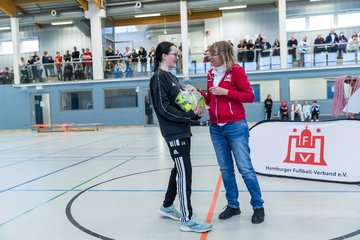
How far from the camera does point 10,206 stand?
4656mm

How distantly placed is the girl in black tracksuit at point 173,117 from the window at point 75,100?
2124 centimetres

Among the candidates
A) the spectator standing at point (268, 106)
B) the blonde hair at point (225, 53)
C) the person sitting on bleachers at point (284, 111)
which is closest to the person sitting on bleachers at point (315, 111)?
the person sitting on bleachers at point (284, 111)

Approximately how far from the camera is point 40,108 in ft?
80.8

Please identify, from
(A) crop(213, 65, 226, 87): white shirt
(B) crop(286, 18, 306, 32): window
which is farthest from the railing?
(A) crop(213, 65, 226, 87): white shirt

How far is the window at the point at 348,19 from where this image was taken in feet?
77.9

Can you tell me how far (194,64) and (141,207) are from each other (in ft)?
63.3

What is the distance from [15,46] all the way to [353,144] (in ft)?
80.8

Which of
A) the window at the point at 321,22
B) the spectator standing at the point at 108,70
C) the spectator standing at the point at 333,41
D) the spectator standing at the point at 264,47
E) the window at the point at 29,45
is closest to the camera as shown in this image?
the spectator standing at the point at 333,41

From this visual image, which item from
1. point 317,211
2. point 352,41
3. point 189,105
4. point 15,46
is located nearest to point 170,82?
point 189,105

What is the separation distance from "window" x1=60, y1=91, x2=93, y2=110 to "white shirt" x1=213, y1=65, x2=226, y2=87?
831 inches

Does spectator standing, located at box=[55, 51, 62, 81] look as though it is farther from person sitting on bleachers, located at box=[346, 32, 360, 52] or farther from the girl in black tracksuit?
the girl in black tracksuit

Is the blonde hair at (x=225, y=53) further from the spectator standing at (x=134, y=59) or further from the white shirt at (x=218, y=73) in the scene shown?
the spectator standing at (x=134, y=59)

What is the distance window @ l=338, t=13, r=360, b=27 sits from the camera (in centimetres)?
2375

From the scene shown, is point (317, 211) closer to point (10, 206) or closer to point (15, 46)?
point (10, 206)
